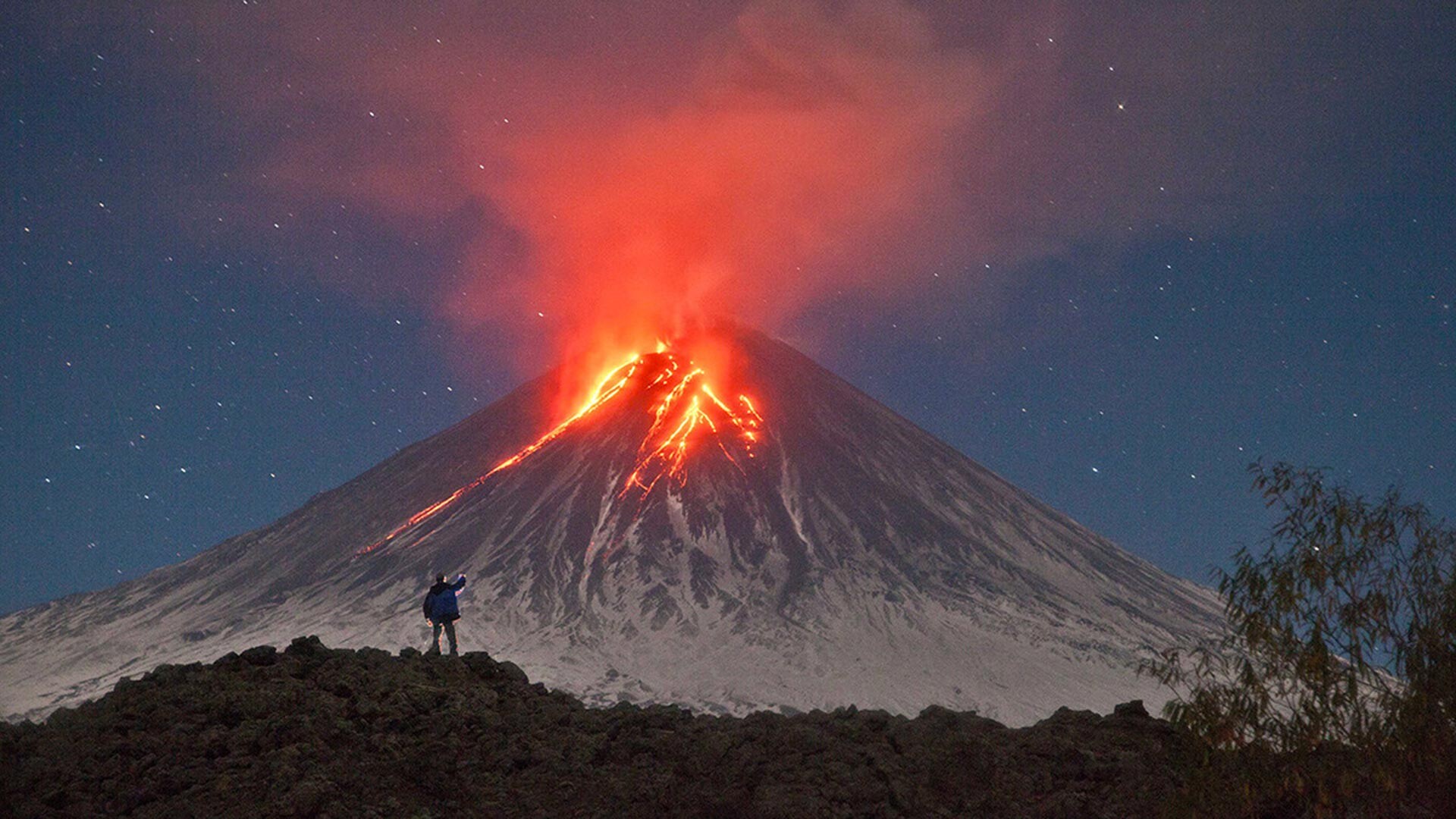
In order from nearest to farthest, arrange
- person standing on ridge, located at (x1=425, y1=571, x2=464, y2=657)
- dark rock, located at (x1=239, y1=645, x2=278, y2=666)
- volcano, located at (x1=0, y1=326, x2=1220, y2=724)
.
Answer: dark rock, located at (x1=239, y1=645, x2=278, y2=666) < person standing on ridge, located at (x1=425, y1=571, x2=464, y2=657) < volcano, located at (x1=0, y1=326, x2=1220, y2=724)

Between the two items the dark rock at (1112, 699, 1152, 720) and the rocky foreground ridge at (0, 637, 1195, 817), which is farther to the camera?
the dark rock at (1112, 699, 1152, 720)

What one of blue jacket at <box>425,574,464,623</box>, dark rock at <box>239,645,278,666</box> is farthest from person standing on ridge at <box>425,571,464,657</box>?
dark rock at <box>239,645,278,666</box>

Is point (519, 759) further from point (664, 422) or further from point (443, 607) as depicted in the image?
point (664, 422)

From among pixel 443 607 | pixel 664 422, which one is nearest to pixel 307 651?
pixel 443 607

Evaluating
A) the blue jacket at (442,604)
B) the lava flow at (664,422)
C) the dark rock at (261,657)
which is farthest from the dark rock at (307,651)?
the lava flow at (664,422)

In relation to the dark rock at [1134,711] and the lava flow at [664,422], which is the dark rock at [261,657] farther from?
the lava flow at [664,422]

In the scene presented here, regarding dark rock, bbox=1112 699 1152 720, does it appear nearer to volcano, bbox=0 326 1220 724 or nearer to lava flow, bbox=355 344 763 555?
volcano, bbox=0 326 1220 724

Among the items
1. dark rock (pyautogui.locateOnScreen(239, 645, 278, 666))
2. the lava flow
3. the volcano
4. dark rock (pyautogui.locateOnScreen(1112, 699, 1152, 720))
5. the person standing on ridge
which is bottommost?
dark rock (pyautogui.locateOnScreen(1112, 699, 1152, 720))
